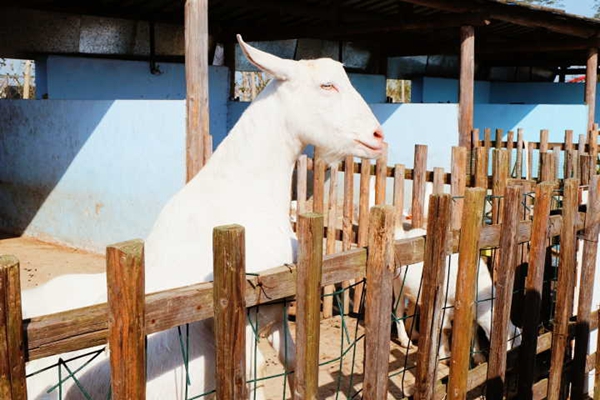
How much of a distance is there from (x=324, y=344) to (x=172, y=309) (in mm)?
3716

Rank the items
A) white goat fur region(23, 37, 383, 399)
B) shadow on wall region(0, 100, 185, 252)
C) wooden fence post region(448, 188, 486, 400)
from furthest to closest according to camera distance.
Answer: shadow on wall region(0, 100, 185, 252) < wooden fence post region(448, 188, 486, 400) < white goat fur region(23, 37, 383, 399)

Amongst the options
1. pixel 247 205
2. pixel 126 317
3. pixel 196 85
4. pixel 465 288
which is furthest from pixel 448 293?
pixel 126 317

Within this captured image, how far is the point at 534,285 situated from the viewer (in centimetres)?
308

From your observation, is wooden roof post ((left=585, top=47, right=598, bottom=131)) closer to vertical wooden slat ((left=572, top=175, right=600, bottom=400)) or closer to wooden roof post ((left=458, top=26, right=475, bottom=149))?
wooden roof post ((left=458, top=26, right=475, bottom=149))

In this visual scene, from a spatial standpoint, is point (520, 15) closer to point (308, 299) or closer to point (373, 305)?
point (373, 305)

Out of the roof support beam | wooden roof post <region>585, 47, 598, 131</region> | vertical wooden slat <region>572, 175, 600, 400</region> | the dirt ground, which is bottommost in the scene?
the dirt ground

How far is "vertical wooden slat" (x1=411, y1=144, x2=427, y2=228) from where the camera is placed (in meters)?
4.98

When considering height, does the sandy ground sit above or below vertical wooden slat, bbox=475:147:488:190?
below

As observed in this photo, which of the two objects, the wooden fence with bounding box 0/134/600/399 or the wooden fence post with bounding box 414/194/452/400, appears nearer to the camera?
the wooden fence with bounding box 0/134/600/399

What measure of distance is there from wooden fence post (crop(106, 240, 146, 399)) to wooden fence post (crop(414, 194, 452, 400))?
1256mm

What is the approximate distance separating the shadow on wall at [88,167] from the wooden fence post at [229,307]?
17.9 feet

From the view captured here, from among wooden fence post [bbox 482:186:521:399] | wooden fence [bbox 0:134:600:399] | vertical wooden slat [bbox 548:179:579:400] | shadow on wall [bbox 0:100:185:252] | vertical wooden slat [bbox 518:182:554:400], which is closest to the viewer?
wooden fence [bbox 0:134:600:399]

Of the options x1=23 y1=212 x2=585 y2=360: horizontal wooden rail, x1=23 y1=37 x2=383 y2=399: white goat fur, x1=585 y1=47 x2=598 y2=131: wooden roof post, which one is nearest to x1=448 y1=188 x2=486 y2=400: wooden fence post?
x1=23 y1=212 x2=585 y2=360: horizontal wooden rail

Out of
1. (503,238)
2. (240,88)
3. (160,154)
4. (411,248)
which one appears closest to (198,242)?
(411,248)
